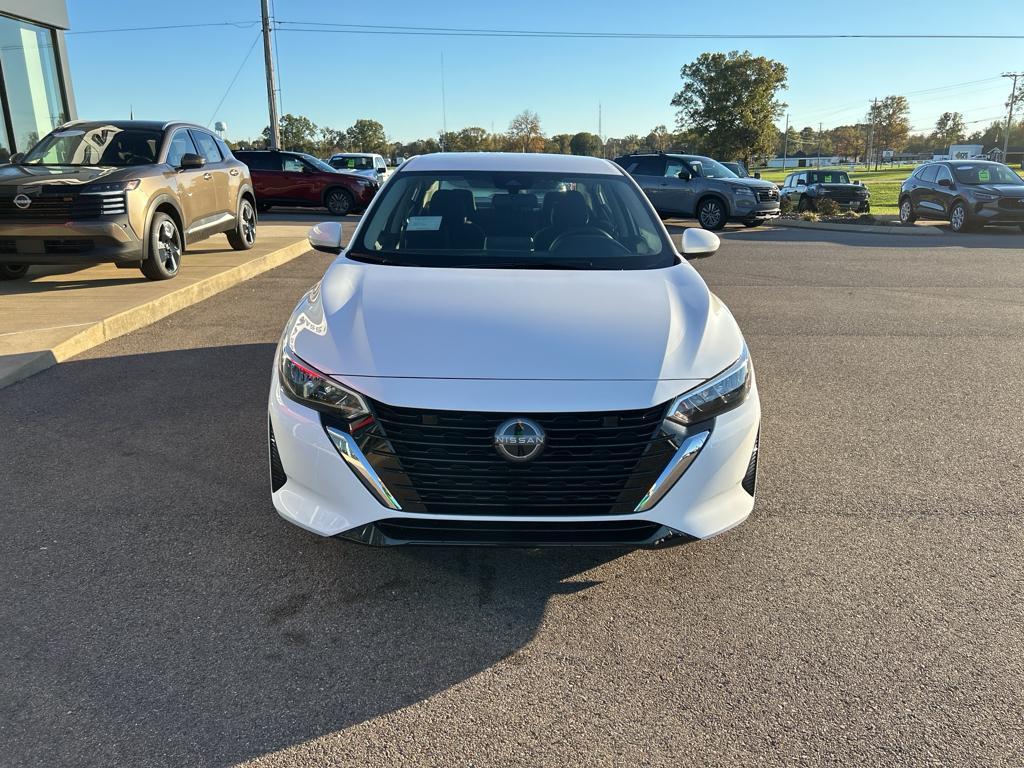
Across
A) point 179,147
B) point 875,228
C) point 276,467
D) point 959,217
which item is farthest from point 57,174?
point 959,217

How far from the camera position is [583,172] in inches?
182

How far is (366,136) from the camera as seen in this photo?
303 ft

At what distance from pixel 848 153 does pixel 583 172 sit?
143m

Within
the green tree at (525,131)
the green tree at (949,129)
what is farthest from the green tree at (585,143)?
the green tree at (949,129)

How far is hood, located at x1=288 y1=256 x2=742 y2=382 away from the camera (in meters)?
2.68

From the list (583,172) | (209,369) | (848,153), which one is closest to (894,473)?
(583,172)

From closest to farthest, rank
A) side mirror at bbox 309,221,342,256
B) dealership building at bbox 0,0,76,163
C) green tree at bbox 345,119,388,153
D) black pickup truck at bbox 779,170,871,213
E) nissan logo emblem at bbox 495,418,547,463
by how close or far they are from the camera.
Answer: nissan logo emblem at bbox 495,418,547,463, side mirror at bbox 309,221,342,256, dealership building at bbox 0,0,76,163, black pickup truck at bbox 779,170,871,213, green tree at bbox 345,119,388,153

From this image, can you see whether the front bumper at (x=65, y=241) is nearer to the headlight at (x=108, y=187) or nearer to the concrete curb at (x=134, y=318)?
the headlight at (x=108, y=187)

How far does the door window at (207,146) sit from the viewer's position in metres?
10.2

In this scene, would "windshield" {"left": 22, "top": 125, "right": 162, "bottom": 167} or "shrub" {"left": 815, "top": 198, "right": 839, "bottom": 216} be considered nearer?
"windshield" {"left": 22, "top": 125, "right": 162, "bottom": 167}

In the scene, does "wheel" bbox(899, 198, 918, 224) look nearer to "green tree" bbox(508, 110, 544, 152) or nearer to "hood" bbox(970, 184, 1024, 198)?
"hood" bbox(970, 184, 1024, 198)

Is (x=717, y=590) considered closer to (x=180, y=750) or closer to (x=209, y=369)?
(x=180, y=750)

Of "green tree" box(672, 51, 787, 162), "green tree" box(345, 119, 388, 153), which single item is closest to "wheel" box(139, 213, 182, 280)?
"green tree" box(672, 51, 787, 162)

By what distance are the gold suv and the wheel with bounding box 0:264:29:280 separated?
1 cm
